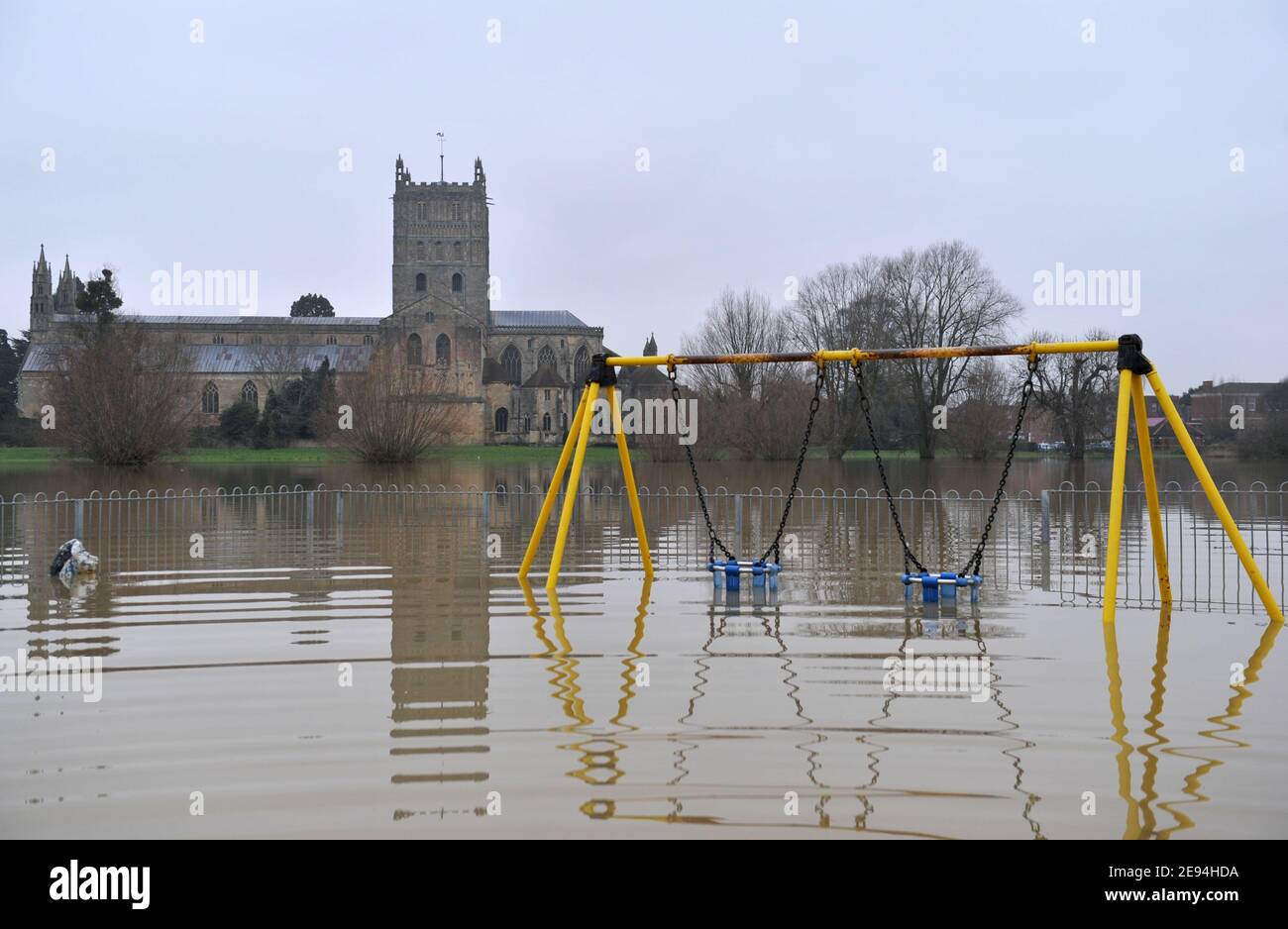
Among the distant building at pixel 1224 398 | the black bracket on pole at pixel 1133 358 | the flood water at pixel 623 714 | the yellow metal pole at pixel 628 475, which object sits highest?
the distant building at pixel 1224 398

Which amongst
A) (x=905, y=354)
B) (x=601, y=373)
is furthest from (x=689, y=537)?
(x=905, y=354)

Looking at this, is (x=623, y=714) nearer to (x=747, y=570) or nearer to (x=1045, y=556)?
(x=747, y=570)

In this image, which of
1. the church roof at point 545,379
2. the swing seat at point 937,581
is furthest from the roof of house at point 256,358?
the swing seat at point 937,581

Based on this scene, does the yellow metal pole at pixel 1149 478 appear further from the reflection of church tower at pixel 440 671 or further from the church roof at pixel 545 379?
the church roof at pixel 545 379

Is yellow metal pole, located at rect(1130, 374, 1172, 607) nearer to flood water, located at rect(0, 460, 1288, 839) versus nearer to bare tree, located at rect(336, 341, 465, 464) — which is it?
flood water, located at rect(0, 460, 1288, 839)

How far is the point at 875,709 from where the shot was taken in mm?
8352

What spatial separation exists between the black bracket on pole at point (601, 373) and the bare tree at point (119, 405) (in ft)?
153

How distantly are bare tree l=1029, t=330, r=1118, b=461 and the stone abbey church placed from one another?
4399cm

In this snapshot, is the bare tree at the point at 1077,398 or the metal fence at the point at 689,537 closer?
the metal fence at the point at 689,537

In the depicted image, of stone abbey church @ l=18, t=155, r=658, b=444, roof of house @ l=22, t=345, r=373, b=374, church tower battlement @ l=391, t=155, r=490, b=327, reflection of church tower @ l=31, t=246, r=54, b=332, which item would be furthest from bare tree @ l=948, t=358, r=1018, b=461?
reflection of church tower @ l=31, t=246, r=54, b=332

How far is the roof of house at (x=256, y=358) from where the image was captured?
111m

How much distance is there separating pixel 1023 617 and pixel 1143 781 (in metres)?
6.03

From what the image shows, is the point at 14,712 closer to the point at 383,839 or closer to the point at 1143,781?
the point at 383,839
